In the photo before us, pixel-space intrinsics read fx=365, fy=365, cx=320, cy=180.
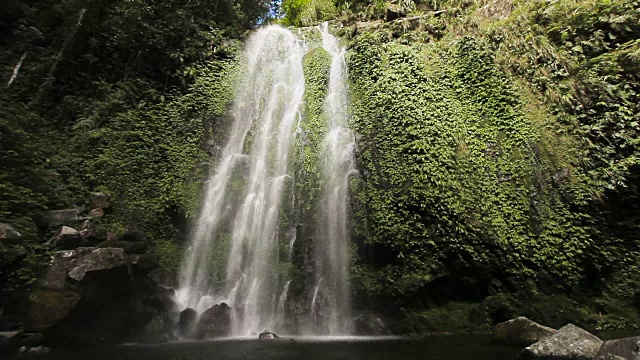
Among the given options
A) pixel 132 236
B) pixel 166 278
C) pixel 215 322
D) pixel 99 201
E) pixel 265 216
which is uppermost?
pixel 99 201

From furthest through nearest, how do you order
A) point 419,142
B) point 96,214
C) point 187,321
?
point 419,142, point 96,214, point 187,321

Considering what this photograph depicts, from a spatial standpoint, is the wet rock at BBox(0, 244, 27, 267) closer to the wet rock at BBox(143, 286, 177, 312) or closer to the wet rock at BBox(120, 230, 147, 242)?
the wet rock at BBox(120, 230, 147, 242)

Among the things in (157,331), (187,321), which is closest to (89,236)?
(157,331)

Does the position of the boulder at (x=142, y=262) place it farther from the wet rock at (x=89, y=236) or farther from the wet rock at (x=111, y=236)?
the wet rock at (x=89, y=236)

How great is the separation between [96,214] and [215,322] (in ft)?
13.3

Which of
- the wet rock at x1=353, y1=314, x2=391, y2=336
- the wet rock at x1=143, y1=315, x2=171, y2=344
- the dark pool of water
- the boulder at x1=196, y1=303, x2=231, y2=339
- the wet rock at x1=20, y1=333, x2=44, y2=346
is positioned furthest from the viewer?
the wet rock at x1=353, y1=314, x2=391, y2=336

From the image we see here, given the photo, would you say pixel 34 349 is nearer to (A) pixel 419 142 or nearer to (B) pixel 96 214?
(B) pixel 96 214

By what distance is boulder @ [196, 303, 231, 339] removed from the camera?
7.75m

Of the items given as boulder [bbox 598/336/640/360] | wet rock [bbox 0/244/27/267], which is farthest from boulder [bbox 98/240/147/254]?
boulder [bbox 598/336/640/360]

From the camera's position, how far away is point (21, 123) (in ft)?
33.1

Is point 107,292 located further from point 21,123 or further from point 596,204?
point 596,204

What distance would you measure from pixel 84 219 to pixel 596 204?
40.0 ft

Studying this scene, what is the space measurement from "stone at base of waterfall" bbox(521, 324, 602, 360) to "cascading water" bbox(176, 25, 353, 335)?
3.98 metres

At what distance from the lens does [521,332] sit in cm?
705
